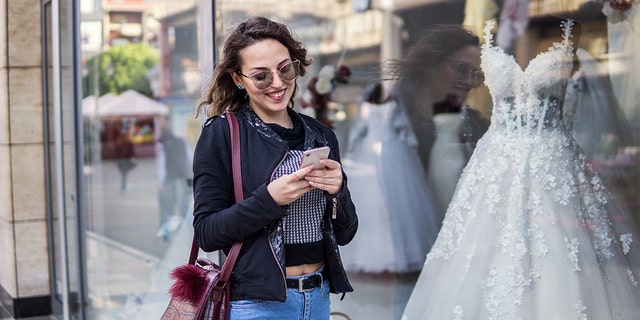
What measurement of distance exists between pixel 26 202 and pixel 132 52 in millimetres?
1512

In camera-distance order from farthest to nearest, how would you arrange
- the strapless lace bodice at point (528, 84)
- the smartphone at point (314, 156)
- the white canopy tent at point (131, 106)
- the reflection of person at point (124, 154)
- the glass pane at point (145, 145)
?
the reflection of person at point (124, 154), the white canopy tent at point (131, 106), the glass pane at point (145, 145), the strapless lace bodice at point (528, 84), the smartphone at point (314, 156)

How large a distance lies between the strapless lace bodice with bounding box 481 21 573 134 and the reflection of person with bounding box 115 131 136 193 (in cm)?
471

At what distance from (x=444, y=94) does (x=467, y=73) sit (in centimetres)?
19

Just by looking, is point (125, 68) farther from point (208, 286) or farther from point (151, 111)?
point (208, 286)

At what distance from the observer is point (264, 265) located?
6.76ft

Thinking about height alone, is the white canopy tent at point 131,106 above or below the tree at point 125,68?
below

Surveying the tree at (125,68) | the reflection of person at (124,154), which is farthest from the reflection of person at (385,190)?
the reflection of person at (124,154)

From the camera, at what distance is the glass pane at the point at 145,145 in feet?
18.1

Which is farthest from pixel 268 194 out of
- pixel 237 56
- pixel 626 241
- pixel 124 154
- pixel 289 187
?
pixel 124 154

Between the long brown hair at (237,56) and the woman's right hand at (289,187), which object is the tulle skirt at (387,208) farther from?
the woman's right hand at (289,187)

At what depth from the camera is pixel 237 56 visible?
84.5 inches

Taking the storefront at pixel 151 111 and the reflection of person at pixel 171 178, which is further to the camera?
the reflection of person at pixel 171 178

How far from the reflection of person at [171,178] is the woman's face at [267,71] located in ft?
12.0

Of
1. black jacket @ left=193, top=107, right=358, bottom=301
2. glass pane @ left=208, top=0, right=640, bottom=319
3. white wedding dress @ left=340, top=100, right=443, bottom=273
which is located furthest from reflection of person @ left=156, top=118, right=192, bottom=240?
black jacket @ left=193, top=107, right=358, bottom=301
